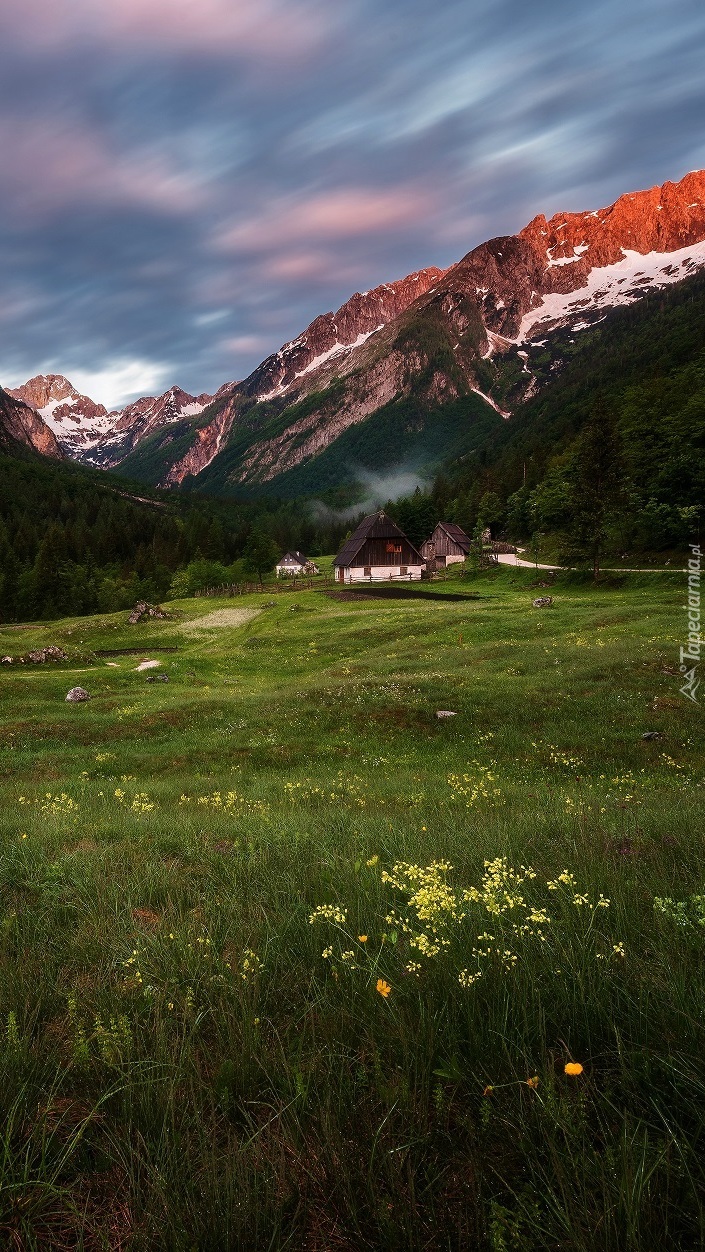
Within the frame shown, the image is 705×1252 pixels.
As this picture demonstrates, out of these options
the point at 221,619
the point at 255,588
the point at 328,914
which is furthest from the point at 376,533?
the point at 328,914

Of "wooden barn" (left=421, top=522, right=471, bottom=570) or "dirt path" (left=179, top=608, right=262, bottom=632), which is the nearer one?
"dirt path" (left=179, top=608, right=262, bottom=632)

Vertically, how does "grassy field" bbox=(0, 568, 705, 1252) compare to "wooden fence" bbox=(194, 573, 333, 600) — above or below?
below

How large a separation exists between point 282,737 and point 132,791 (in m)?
7.21

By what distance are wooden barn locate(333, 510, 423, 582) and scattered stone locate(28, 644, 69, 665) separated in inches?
2463

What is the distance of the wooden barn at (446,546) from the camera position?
110 m

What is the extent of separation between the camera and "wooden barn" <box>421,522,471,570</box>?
110 meters

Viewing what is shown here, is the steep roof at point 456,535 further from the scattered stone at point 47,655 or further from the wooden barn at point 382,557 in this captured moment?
the scattered stone at point 47,655

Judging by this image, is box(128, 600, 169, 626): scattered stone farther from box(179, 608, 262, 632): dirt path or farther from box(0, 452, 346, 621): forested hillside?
box(0, 452, 346, 621): forested hillside

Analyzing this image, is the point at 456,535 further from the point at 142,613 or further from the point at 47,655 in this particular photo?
the point at 47,655

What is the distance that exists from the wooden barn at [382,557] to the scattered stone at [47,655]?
6255cm

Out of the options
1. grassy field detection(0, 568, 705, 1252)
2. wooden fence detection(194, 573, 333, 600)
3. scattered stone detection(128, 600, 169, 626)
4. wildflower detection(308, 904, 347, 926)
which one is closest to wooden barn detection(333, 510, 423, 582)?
wooden fence detection(194, 573, 333, 600)

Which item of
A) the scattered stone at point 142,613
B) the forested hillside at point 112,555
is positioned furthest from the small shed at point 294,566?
the scattered stone at point 142,613

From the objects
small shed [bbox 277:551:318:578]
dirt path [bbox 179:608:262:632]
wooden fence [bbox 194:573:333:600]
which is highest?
small shed [bbox 277:551:318:578]

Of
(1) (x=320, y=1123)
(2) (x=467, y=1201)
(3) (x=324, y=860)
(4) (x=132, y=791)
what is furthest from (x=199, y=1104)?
(4) (x=132, y=791)
